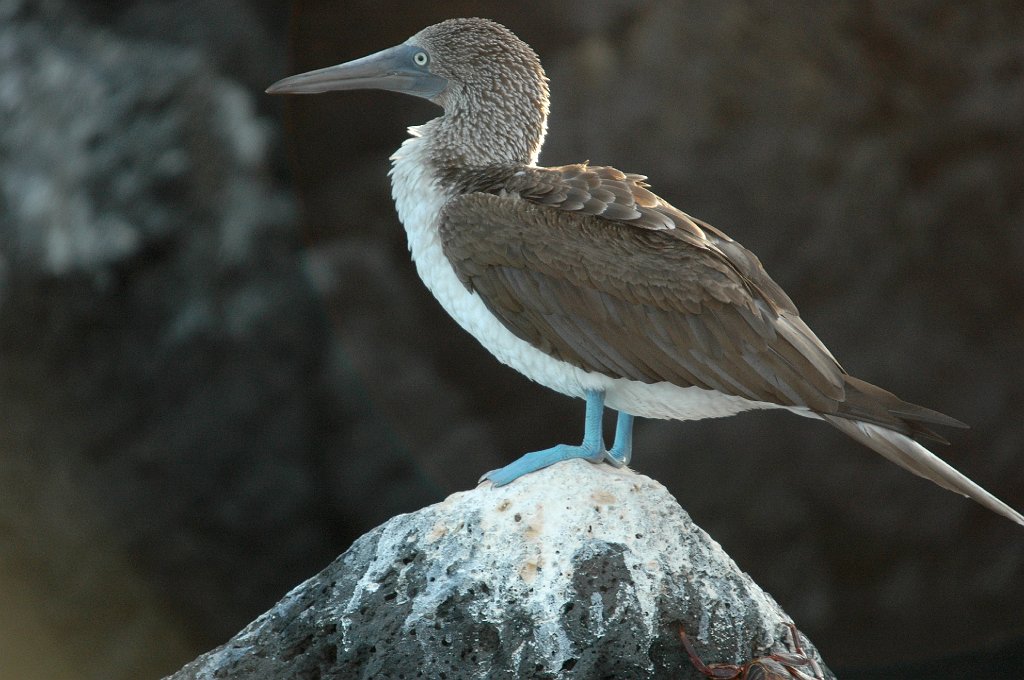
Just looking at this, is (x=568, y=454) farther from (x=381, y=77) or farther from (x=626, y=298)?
(x=381, y=77)

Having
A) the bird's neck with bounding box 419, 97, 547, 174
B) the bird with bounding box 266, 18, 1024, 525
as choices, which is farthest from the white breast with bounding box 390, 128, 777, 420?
the bird's neck with bounding box 419, 97, 547, 174

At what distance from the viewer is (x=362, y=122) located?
5.95 metres

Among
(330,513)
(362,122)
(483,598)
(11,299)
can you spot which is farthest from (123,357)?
(483,598)

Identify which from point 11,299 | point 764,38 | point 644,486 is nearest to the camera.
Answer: point 644,486

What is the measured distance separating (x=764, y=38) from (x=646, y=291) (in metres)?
3.39

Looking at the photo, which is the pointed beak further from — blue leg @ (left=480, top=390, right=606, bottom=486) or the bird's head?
blue leg @ (left=480, top=390, right=606, bottom=486)

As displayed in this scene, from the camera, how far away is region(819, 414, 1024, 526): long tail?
3076 mm

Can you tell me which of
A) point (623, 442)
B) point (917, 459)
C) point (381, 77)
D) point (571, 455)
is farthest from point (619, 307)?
point (381, 77)

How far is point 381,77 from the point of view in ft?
12.6

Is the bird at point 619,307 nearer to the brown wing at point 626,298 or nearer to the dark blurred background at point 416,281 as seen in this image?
the brown wing at point 626,298

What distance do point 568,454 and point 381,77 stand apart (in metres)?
1.49

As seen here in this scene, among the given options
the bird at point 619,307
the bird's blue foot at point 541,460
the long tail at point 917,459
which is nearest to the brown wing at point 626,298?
the bird at point 619,307

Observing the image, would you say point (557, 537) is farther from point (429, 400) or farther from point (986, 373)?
point (986, 373)

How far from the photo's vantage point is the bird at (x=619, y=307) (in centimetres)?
319
